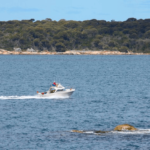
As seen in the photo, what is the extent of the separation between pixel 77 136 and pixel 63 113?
1159 centimetres

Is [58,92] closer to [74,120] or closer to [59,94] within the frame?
[59,94]

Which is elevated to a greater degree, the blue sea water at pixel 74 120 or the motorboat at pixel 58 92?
the motorboat at pixel 58 92

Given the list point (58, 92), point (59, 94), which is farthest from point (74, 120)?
point (59, 94)

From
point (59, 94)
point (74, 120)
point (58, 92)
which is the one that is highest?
point (58, 92)

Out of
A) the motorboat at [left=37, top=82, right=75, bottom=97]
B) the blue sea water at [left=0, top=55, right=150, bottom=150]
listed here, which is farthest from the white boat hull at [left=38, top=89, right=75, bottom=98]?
the blue sea water at [left=0, top=55, right=150, bottom=150]

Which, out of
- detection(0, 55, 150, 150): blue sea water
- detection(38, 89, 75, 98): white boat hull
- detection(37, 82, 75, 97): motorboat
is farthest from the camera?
detection(38, 89, 75, 98): white boat hull

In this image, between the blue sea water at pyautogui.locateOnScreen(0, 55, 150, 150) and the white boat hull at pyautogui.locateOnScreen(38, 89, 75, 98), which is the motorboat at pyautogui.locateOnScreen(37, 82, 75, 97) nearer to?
the white boat hull at pyautogui.locateOnScreen(38, 89, 75, 98)

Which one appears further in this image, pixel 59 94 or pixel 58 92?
pixel 59 94

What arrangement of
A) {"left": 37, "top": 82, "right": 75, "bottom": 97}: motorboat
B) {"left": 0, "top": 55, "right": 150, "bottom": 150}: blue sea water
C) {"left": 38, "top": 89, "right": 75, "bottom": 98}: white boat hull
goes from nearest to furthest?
{"left": 0, "top": 55, "right": 150, "bottom": 150}: blue sea water
{"left": 37, "top": 82, "right": 75, "bottom": 97}: motorboat
{"left": 38, "top": 89, "right": 75, "bottom": 98}: white boat hull

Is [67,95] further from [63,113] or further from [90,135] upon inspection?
[90,135]

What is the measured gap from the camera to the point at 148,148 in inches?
1259

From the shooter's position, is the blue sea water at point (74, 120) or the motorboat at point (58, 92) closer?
the blue sea water at point (74, 120)

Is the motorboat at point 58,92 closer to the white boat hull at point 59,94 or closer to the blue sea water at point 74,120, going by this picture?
the white boat hull at point 59,94

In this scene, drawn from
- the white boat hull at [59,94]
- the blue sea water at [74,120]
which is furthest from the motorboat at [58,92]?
the blue sea water at [74,120]
